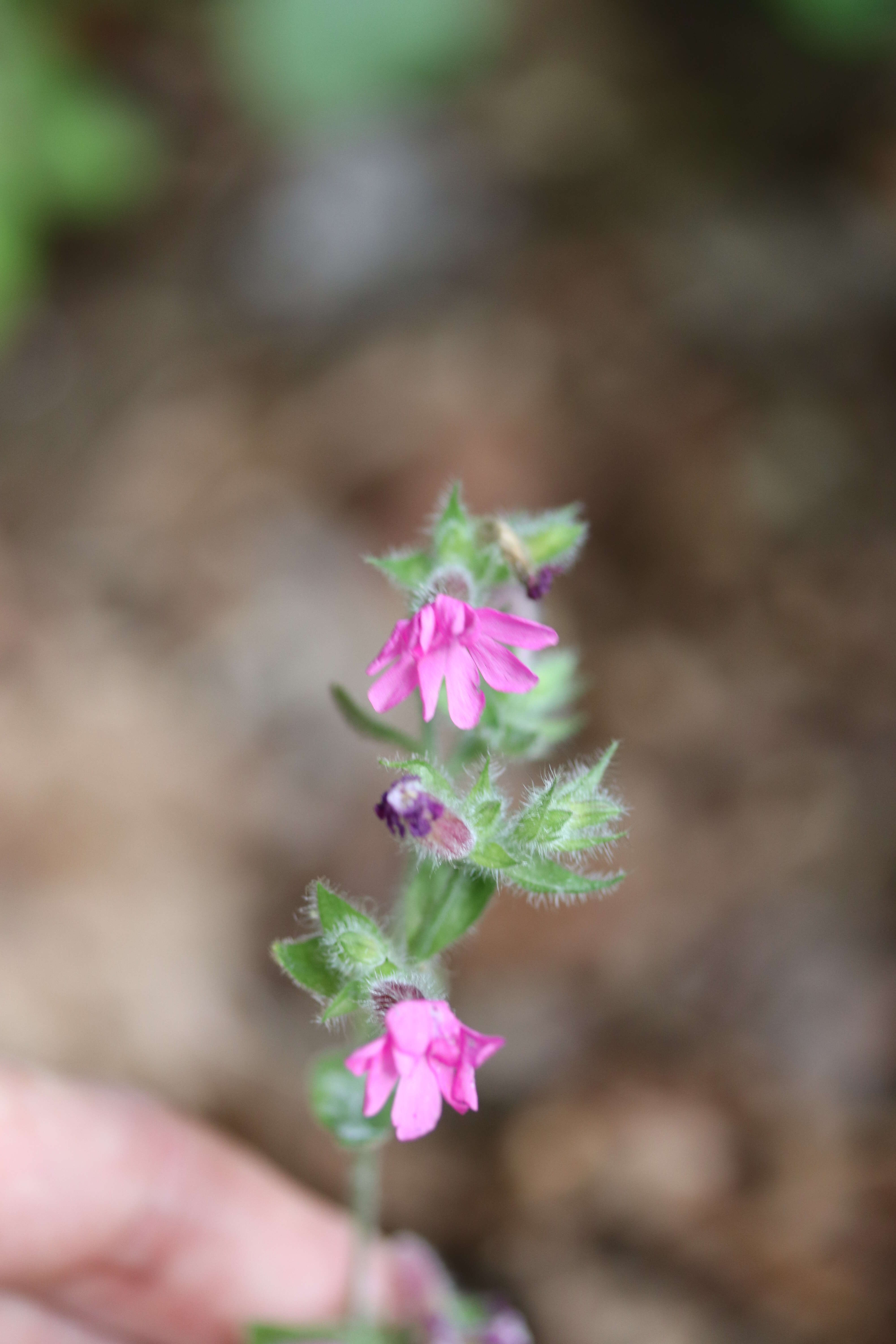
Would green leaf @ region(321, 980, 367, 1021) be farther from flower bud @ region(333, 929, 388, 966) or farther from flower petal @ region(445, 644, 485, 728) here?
flower petal @ region(445, 644, 485, 728)

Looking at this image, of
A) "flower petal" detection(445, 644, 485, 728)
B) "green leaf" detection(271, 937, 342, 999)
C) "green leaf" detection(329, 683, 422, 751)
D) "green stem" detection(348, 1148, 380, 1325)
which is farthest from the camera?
"green stem" detection(348, 1148, 380, 1325)

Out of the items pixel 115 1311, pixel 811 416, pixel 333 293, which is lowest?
pixel 115 1311

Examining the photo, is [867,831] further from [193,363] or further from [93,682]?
[193,363]

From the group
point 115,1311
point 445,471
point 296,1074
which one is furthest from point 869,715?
point 115,1311

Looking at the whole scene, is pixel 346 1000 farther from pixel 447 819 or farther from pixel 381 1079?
pixel 447 819

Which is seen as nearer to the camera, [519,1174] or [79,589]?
[519,1174]

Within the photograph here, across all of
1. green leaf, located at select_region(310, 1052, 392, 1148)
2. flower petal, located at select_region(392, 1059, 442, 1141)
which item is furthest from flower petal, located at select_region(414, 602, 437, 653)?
green leaf, located at select_region(310, 1052, 392, 1148)

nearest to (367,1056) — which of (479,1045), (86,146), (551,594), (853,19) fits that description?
(479,1045)
